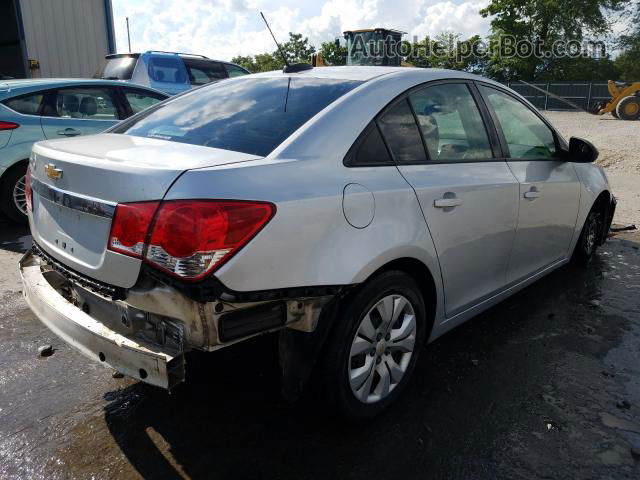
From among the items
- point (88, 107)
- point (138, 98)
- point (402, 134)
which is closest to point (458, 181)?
point (402, 134)

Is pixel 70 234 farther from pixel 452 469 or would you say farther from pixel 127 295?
pixel 452 469

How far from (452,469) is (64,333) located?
1.77 metres

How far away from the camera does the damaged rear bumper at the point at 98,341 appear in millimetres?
1976

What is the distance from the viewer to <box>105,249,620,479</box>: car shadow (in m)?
2.33

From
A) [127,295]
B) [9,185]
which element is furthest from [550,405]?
[9,185]

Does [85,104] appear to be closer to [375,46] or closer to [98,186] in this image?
[98,186]

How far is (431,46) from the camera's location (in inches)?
1795

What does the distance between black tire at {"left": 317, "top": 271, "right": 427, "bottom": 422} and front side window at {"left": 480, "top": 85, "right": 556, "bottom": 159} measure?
1413 mm

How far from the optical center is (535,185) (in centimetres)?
350

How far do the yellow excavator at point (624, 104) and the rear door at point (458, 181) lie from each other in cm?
2128

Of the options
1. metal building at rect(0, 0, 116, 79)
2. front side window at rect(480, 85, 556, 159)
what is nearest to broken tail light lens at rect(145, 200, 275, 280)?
front side window at rect(480, 85, 556, 159)

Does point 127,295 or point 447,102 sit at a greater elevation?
point 447,102

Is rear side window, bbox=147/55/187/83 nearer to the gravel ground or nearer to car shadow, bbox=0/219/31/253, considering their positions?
→ car shadow, bbox=0/219/31/253

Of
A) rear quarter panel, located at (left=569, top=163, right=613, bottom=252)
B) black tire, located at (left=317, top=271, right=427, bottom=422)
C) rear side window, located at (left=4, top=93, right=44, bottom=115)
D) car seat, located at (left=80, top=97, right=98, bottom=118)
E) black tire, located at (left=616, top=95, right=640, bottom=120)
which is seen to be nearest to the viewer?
black tire, located at (left=317, top=271, right=427, bottom=422)
